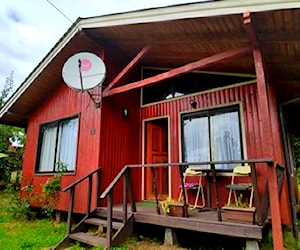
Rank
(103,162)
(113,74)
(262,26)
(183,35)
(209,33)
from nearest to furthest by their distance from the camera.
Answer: (262,26) < (209,33) < (183,35) < (103,162) < (113,74)

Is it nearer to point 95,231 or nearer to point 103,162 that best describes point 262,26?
point 103,162

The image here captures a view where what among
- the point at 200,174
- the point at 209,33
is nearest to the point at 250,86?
the point at 209,33

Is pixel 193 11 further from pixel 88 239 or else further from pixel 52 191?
pixel 52 191

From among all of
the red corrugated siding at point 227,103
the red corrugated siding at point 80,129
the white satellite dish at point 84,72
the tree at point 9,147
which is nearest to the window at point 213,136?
the red corrugated siding at point 227,103

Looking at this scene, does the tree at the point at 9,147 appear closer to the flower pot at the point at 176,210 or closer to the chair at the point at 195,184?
the chair at the point at 195,184

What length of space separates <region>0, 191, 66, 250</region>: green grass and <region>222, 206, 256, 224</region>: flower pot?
298 centimetres

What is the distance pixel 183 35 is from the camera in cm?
436

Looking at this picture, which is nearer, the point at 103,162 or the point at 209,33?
the point at 209,33

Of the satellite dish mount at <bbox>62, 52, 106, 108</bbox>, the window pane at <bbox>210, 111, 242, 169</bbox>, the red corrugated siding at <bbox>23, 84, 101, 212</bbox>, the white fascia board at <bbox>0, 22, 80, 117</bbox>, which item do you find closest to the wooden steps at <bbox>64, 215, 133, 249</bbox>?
the red corrugated siding at <bbox>23, 84, 101, 212</bbox>

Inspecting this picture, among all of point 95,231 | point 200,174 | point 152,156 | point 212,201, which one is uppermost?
point 152,156

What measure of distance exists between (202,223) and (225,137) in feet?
6.63

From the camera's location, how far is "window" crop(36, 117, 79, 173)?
6223 mm

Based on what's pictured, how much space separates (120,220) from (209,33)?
3471 mm

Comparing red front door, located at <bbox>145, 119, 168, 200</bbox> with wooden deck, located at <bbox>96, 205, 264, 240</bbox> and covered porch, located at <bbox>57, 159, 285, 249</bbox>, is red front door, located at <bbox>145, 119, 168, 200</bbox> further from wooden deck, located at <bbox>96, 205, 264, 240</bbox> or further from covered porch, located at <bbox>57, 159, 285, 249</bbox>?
wooden deck, located at <bbox>96, 205, 264, 240</bbox>
